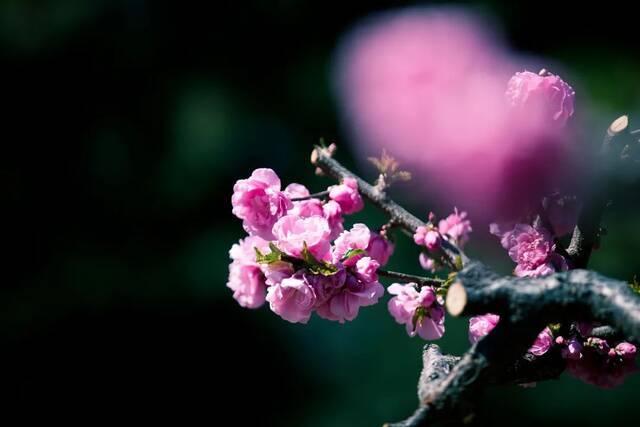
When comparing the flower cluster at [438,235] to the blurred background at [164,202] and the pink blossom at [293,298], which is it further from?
the blurred background at [164,202]

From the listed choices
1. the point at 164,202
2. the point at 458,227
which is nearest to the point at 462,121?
the point at 458,227

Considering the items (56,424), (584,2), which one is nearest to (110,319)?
(56,424)

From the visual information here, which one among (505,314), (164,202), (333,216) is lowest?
(505,314)

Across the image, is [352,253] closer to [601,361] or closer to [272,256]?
[272,256]

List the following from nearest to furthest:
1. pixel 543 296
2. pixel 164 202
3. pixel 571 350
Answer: pixel 543 296
pixel 571 350
pixel 164 202

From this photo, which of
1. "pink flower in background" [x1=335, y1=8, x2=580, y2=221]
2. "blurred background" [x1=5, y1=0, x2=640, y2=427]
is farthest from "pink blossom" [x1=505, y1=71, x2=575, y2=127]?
"blurred background" [x1=5, y1=0, x2=640, y2=427]

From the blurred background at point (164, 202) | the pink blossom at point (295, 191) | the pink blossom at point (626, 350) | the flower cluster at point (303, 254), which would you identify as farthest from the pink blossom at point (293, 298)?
the blurred background at point (164, 202)

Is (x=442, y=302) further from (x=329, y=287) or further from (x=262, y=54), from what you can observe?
(x=262, y=54)
